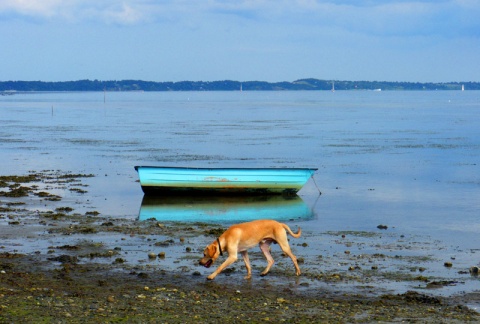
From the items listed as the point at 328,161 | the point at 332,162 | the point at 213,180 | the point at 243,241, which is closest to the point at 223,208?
the point at 213,180

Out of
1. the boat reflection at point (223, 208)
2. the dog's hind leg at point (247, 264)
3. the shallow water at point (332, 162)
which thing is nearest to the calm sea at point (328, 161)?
the shallow water at point (332, 162)

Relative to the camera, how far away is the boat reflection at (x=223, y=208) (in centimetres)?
2309

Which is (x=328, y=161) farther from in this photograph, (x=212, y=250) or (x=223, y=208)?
(x=212, y=250)

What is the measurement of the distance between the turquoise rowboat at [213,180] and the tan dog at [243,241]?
11704mm

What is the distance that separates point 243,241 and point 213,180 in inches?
481

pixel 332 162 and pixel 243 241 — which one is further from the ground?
pixel 243 241

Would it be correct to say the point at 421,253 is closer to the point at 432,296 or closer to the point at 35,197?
the point at 432,296

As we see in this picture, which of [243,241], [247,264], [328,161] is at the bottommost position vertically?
[328,161]

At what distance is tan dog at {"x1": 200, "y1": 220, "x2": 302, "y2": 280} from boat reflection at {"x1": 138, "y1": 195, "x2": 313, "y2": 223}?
8071 millimetres

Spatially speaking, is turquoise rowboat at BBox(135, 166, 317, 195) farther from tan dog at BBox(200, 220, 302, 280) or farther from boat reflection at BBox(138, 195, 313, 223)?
tan dog at BBox(200, 220, 302, 280)

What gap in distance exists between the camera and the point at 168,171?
85.7ft

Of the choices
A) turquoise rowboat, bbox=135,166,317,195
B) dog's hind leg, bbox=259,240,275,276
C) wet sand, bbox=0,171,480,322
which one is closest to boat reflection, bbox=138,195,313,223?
turquoise rowboat, bbox=135,166,317,195

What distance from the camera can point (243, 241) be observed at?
45.8 ft

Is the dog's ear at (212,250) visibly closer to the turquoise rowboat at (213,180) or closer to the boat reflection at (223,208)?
the boat reflection at (223,208)
